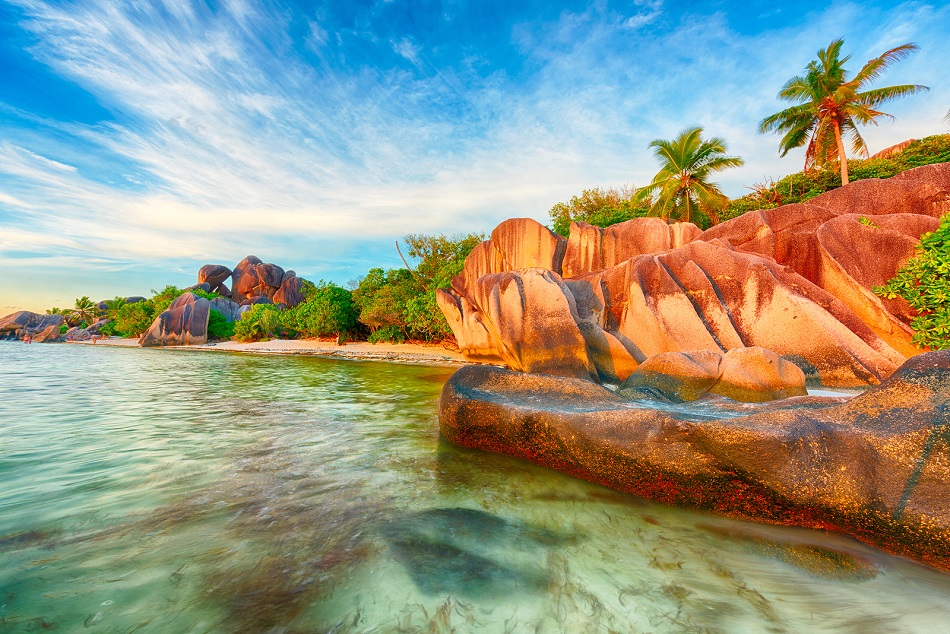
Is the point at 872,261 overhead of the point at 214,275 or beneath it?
beneath

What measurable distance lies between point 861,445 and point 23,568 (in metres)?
5.77

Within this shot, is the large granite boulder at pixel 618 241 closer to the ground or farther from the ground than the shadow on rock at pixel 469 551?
farther from the ground

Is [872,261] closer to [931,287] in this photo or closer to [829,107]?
[931,287]

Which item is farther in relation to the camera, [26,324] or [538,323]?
[26,324]

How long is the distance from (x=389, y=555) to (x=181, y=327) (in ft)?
136

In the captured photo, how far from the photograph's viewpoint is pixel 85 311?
182 feet

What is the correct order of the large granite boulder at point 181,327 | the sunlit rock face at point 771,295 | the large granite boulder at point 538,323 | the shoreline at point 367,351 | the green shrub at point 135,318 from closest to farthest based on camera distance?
the sunlit rock face at point 771,295
the large granite boulder at point 538,323
the shoreline at point 367,351
the large granite boulder at point 181,327
the green shrub at point 135,318

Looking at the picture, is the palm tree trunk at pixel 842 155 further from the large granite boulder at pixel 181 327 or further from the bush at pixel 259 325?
the large granite boulder at pixel 181 327

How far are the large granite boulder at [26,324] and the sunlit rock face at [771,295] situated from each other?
67.9 m

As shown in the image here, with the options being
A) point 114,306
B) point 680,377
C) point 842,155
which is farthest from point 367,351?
point 114,306

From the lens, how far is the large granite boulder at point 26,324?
49688 mm

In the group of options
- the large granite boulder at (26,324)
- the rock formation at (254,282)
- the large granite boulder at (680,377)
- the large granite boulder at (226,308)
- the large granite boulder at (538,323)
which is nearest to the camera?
the large granite boulder at (680,377)

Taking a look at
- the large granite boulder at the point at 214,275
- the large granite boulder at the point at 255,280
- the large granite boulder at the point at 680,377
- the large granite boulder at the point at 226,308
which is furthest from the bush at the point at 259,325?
the large granite boulder at the point at 680,377

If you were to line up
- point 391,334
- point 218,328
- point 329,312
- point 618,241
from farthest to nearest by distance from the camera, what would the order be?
1. point 218,328
2. point 329,312
3. point 391,334
4. point 618,241
